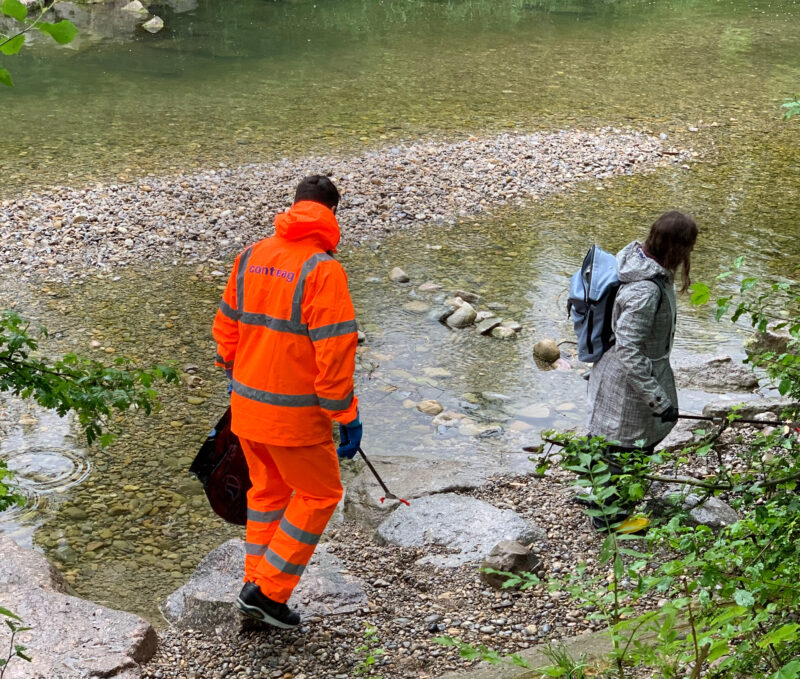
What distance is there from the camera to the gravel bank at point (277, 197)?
884cm

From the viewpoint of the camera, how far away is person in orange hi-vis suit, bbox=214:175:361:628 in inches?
140

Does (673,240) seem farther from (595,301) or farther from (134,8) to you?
(134,8)

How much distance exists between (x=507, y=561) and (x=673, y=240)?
164 cm

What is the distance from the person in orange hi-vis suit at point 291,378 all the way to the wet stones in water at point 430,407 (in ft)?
8.33

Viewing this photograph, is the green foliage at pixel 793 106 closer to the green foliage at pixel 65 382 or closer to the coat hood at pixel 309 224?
the coat hood at pixel 309 224

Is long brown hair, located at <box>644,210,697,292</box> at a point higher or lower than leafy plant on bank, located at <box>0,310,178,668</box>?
higher

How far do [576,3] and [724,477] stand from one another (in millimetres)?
23236

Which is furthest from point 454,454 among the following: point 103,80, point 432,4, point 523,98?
point 432,4

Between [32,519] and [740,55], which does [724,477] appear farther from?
[740,55]

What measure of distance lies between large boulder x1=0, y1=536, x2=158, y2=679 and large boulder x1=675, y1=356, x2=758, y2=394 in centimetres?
433

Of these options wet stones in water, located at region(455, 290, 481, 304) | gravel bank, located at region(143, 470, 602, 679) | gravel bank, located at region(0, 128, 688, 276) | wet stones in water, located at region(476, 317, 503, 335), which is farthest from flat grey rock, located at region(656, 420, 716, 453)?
gravel bank, located at region(0, 128, 688, 276)

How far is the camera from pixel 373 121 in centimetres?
1298

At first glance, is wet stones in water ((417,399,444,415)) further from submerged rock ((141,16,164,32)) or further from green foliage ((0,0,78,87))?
submerged rock ((141,16,164,32))

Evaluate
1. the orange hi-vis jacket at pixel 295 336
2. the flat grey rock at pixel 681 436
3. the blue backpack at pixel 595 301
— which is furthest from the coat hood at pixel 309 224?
the flat grey rock at pixel 681 436
